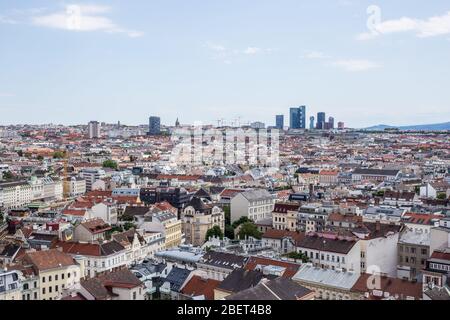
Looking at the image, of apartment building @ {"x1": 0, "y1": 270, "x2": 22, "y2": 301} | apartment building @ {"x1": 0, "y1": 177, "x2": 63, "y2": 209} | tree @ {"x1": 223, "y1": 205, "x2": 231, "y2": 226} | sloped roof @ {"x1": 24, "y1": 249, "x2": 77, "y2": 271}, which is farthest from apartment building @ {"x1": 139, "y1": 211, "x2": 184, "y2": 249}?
apartment building @ {"x1": 0, "y1": 177, "x2": 63, "y2": 209}

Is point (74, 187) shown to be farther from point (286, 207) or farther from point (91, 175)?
point (286, 207)

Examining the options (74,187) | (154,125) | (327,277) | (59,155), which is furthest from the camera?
(154,125)

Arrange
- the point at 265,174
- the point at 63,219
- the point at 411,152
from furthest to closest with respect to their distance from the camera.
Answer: the point at 411,152 → the point at 265,174 → the point at 63,219

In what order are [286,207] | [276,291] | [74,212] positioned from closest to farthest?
[276,291] → [74,212] → [286,207]

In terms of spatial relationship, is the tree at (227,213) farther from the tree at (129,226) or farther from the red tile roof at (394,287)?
the red tile roof at (394,287)

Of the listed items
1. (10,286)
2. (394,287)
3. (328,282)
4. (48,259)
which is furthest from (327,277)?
(10,286)

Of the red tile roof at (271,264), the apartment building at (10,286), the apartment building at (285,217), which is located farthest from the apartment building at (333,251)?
the apartment building at (10,286)
